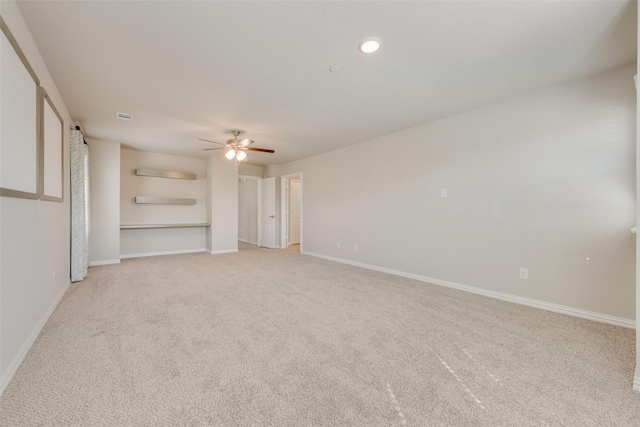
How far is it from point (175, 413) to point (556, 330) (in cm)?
316

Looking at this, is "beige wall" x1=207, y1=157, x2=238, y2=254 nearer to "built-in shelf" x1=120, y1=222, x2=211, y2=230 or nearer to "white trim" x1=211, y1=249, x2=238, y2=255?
"white trim" x1=211, y1=249, x2=238, y2=255

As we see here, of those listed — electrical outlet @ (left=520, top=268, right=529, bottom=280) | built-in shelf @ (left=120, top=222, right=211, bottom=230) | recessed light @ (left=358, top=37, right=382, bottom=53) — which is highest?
recessed light @ (left=358, top=37, right=382, bottom=53)

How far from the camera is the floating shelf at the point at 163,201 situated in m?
5.95

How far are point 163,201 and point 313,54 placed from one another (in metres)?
5.40

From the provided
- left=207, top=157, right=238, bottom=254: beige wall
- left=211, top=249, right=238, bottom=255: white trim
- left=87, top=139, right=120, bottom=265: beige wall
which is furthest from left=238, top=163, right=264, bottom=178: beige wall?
left=87, top=139, right=120, bottom=265: beige wall

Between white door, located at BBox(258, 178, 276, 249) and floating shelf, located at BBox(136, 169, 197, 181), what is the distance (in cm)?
193

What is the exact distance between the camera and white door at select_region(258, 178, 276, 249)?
25.1ft

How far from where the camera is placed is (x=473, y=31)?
2.04 meters

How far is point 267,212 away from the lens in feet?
25.5

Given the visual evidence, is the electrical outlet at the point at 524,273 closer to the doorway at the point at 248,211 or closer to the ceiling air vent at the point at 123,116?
the ceiling air vent at the point at 123,116

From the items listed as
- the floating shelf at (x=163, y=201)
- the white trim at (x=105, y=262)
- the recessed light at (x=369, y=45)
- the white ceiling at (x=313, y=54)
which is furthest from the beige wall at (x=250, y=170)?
the recessed light at (x=369, y=45)

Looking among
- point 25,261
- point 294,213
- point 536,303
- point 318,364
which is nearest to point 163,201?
point 294,213

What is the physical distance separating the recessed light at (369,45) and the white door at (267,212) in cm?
558

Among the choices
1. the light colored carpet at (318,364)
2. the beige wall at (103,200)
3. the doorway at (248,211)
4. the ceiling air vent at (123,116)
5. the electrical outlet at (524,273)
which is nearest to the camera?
the light colored carpet at (318,364)
